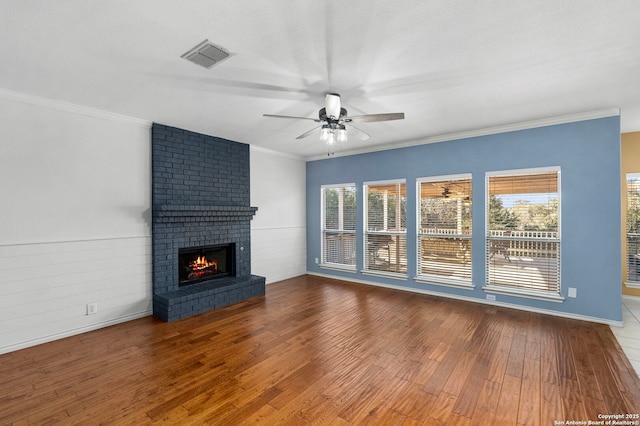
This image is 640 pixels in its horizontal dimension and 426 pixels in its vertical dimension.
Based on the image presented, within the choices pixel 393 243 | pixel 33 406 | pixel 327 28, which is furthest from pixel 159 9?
pixel 393 243

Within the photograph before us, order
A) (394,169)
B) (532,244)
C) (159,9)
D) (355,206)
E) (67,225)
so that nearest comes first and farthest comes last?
(159,9) < (67,225) < (532,244) < (394,169) < (355,206)

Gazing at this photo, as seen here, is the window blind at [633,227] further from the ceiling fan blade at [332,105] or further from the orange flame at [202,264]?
the orange flame at [202,264]

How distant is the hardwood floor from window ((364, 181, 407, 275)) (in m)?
1.67

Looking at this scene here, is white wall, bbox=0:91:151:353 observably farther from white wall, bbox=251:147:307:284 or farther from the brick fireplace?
white wall, bbox=251:147:307:284

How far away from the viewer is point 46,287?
3.41 metres

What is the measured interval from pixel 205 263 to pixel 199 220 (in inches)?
32.9

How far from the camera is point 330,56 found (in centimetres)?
247

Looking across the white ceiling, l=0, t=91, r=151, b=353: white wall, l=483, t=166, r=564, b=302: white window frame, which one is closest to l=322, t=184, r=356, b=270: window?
l=483, t=166, r=564, b=302: white window frame

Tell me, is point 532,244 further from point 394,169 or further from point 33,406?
point 33,406

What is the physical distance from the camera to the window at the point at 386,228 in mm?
5688

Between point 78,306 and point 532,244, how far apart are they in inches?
246

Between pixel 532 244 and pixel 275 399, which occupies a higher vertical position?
pixel 532 244

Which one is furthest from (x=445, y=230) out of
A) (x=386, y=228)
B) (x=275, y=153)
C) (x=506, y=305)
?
(x=275, y=153)

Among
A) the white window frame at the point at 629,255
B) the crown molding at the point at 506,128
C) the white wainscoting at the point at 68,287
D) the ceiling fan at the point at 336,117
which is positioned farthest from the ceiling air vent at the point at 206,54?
the white window frame at the point at 629,255
